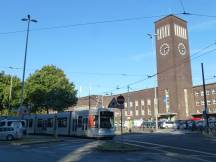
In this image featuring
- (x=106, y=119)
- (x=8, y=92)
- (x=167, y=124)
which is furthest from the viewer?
(x=167, y=124)

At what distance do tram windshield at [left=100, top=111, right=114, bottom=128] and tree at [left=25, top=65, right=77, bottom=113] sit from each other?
88.3ft

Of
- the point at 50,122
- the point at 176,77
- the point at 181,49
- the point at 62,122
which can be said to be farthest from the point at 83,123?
the point at 181,49

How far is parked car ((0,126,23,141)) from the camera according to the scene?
35219mm

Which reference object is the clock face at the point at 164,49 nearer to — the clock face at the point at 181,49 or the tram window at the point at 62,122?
the clock face at the point at 181,49

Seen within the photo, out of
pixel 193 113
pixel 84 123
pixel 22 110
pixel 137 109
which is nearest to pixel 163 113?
pixel 193 113

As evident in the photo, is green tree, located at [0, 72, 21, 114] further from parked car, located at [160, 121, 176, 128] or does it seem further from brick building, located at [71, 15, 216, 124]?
brick building, located at [71, 15, 216, 124]

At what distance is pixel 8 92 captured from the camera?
66.9 m

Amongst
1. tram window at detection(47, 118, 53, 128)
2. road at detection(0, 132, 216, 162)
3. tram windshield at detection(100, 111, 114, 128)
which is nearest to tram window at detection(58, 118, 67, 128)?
tram window at detection(47, 118, 53, 128)

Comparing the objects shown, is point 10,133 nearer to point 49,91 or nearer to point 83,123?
point 83,123

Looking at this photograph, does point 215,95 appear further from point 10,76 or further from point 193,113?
point 10,76

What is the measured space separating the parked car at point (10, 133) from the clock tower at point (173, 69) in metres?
65.3

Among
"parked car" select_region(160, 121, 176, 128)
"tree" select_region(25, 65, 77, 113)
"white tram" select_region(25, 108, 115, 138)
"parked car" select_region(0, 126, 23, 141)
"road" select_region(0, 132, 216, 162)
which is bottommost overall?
"road" select_region(0, 132, 216, 162)

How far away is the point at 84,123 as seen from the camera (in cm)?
3762

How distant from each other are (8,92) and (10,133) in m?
32.8
